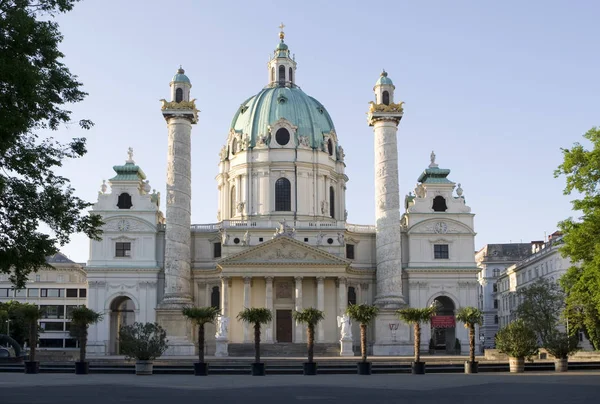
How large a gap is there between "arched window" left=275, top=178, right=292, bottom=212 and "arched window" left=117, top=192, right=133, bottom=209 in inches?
635

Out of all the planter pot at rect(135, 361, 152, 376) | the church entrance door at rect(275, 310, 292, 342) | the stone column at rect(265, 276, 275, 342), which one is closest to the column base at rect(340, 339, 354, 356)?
the stone column at rect(265, 276, 275, 342)

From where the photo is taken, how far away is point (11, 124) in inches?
893

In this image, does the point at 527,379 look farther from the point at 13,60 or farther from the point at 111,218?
the point at 111,218

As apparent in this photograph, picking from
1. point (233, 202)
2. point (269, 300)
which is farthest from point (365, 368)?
point (233, 202)

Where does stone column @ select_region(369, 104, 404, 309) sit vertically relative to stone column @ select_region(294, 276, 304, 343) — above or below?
above

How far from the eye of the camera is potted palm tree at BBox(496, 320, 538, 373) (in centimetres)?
4488

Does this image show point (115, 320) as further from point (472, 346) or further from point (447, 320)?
point (472, 346)

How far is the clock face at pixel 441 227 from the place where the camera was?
83.4 meters

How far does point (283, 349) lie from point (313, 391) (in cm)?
4360

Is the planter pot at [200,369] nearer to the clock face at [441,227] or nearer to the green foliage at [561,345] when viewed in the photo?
the green foliage at [561,345]

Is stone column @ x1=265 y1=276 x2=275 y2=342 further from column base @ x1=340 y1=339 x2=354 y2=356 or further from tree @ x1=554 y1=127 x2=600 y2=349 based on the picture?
tree @ x1=554 y1=127 x2=600 y2=349

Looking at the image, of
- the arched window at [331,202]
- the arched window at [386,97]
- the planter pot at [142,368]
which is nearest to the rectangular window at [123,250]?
the arched window at [331,202]

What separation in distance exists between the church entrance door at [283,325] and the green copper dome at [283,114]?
2121 centimetres

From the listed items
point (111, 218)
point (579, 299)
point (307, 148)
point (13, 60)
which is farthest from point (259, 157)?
point (13, 60)
